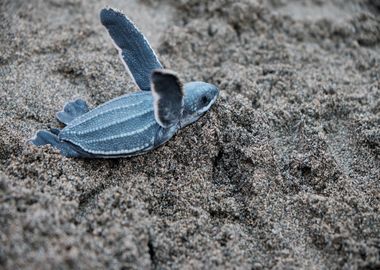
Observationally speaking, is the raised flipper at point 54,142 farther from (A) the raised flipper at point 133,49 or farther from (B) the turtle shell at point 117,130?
(A) the raised flipper at point 133,49

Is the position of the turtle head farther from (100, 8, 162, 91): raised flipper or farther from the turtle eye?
(100, 8, 162, 91): raised flipper

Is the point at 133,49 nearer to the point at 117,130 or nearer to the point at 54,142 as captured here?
the point at 117,130

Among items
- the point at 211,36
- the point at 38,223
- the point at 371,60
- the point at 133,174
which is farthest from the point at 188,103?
the point at 371,60

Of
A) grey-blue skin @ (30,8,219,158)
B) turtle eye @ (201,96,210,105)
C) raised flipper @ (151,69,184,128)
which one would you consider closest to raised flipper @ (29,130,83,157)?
grey-blue skin @ (30,8,219,158)

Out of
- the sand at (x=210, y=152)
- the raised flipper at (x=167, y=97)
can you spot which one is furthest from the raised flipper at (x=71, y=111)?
the raised flipper at (x=167, y=97)

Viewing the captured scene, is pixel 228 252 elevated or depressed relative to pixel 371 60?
depressed

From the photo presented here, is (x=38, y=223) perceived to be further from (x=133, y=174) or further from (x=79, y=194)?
(x=133, y=174)

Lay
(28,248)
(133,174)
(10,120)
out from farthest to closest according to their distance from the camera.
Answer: (10,120) < (133,174) < (28,248)
